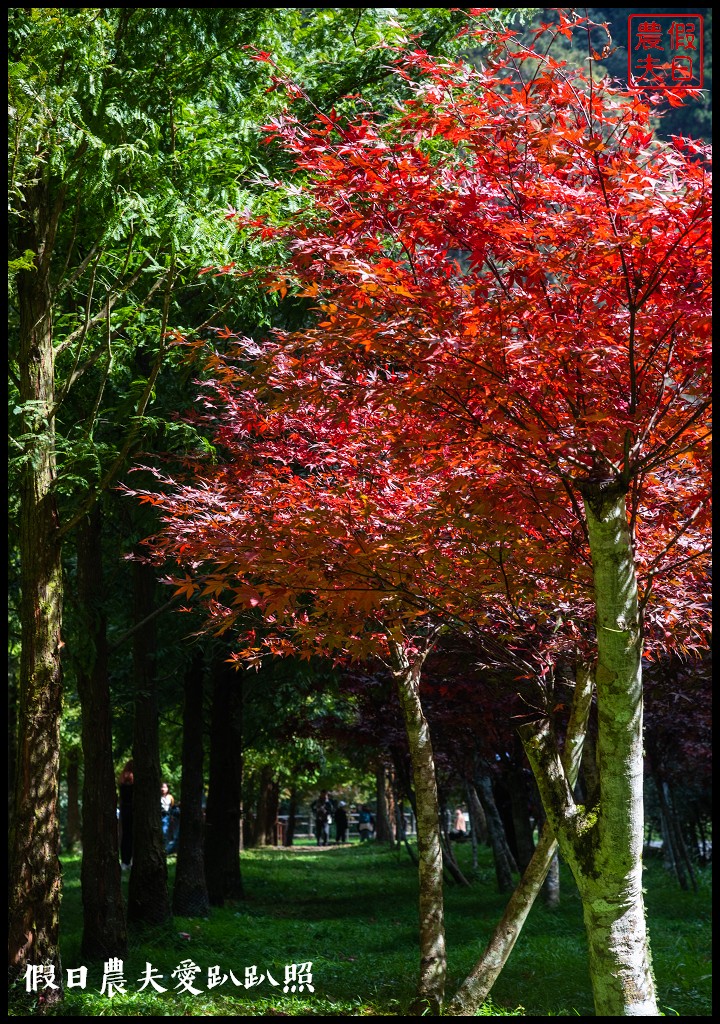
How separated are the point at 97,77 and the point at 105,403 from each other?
4119mm

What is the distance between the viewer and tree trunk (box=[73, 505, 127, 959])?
840 cm

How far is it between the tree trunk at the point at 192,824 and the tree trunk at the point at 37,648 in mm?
5459

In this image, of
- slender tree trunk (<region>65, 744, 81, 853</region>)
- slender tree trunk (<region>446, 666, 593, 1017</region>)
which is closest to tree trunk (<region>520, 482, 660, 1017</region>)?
slender tree trunk (<region>446, 666, 593, 1017</region>)

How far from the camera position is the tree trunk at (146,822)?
10367 millimetres

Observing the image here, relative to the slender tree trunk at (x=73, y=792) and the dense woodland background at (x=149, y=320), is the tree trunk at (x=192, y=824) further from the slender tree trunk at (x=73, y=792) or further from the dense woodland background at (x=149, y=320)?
the slender tree trunk at (x=73, y=792)

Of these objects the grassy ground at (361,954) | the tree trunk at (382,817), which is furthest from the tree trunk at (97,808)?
the tree trunk at (382,817)

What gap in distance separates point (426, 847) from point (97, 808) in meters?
3.13

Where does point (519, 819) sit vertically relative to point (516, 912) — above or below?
below

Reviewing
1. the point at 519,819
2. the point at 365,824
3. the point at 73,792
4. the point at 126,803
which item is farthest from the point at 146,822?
the point at 365,824

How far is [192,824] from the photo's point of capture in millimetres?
11922

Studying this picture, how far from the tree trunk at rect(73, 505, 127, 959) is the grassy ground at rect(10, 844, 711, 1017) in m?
0.31

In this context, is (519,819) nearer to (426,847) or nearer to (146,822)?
(146,822)

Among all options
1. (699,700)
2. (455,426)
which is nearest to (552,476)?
(455,426)

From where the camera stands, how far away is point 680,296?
3750mm
